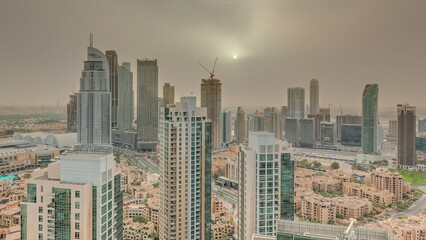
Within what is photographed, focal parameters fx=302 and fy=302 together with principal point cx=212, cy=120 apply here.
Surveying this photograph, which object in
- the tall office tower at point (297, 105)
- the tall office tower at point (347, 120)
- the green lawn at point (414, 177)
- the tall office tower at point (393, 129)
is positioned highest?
Answer: the tall office tower at point (297, 105)

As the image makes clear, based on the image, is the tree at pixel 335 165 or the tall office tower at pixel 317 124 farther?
the tall office tower at pixel 317 124

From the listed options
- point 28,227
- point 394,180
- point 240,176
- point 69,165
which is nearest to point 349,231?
point 240,176

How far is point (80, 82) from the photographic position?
8.80 meters

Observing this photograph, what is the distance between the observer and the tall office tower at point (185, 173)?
431 centimetres

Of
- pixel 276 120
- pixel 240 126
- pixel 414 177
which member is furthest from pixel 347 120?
pixel 240 126

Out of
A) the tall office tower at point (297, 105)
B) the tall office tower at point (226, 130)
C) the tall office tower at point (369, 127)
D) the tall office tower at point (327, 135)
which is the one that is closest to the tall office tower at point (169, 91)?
the tall office tower at point (226, 130)

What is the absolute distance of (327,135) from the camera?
13062mm

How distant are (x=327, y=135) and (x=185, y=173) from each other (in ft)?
33.5

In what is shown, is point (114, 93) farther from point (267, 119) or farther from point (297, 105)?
point (297, 105)

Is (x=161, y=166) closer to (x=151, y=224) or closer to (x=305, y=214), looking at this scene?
(x=151, y=224)

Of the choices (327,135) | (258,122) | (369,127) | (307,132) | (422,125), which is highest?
(258,122)

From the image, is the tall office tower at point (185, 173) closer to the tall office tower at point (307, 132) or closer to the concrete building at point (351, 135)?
the tall office tower at point (307, 132)

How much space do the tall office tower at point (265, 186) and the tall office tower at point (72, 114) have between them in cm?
628

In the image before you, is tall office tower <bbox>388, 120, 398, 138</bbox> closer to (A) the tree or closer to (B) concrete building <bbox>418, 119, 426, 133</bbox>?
(B) concrete building <bbox>418, 119, 426, 133</bbox>
